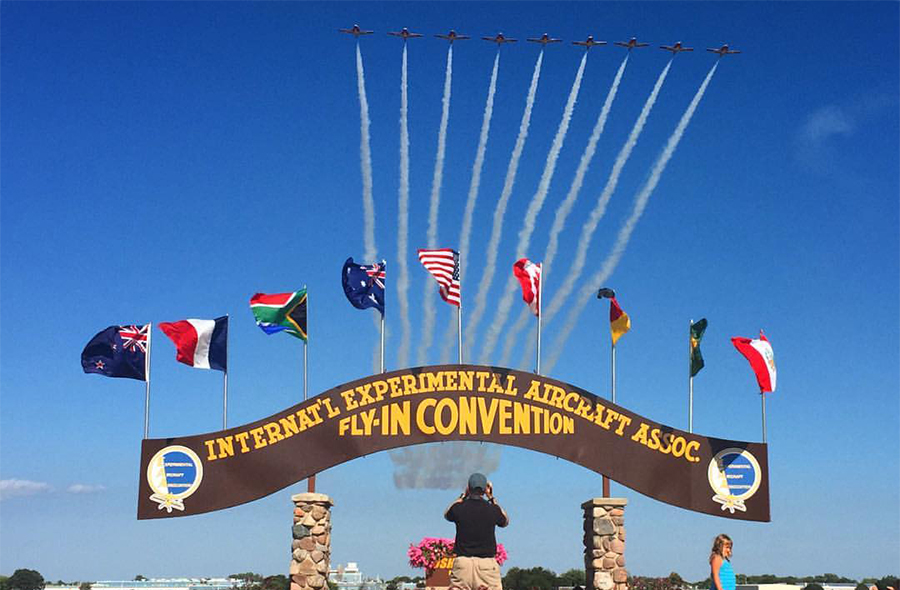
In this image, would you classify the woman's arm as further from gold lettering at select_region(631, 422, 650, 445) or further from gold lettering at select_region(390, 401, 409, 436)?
gold lettering at select_region(390, 401, 409, 436)

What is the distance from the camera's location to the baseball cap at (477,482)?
1281 cm

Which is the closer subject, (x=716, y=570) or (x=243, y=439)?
(x=716, y=570)

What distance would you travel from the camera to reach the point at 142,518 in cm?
2342

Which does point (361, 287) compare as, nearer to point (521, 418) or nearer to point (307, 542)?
point (521, 418)

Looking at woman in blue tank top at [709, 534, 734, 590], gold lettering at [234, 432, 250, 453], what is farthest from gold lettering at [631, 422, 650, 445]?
woman in blue tank top at [709, 534, 734, 590]

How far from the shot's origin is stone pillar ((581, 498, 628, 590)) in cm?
2341

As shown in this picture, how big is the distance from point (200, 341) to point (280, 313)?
2111 millimetres

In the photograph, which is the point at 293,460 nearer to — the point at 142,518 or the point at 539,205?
the point at 142,518

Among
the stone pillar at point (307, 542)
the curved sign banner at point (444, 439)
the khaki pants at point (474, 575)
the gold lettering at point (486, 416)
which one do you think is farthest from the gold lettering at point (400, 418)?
the khaki pants at point (474, 575)

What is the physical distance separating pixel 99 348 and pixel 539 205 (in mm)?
16583

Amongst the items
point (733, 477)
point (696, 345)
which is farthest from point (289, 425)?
point (733, 477)

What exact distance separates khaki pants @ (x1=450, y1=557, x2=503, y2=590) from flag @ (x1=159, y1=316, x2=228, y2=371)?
13816 mm

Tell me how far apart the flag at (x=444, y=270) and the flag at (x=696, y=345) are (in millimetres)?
6194

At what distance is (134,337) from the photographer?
24906 millimetres
